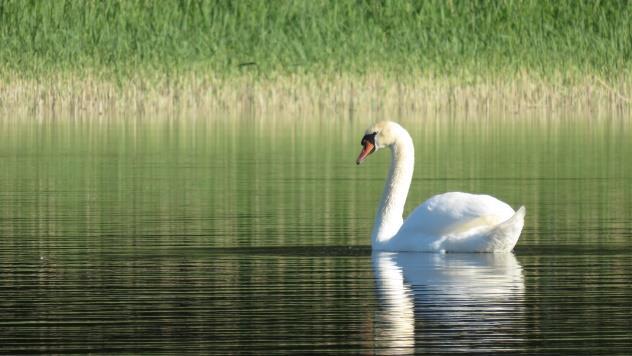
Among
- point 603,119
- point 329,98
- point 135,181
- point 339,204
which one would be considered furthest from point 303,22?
point 339,204

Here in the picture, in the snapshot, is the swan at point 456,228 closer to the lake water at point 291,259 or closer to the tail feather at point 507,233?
the tail feather at point 507,233

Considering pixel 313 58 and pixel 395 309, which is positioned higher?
pixel 313 58

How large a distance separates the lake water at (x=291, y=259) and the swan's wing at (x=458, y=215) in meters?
0.24

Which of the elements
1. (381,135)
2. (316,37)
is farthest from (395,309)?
(316,37)

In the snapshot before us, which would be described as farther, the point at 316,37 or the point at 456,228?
the point at 316,37

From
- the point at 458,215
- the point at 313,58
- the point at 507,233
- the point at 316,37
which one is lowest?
the point at 507,233

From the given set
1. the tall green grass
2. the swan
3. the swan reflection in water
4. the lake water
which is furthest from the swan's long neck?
the tall green grass

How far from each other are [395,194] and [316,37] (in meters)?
21.5

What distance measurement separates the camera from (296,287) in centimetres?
1089

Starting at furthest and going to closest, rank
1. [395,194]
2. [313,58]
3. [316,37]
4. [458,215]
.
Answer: [316,37]
[313,58]
[395,194]
[458,215]

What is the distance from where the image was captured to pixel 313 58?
34.4m

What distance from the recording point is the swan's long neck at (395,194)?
43.3 feet

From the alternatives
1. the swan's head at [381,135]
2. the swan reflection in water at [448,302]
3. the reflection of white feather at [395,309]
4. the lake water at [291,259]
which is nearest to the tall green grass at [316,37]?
the lake water at [291,259]

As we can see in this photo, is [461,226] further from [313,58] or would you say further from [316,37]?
[316,37]
